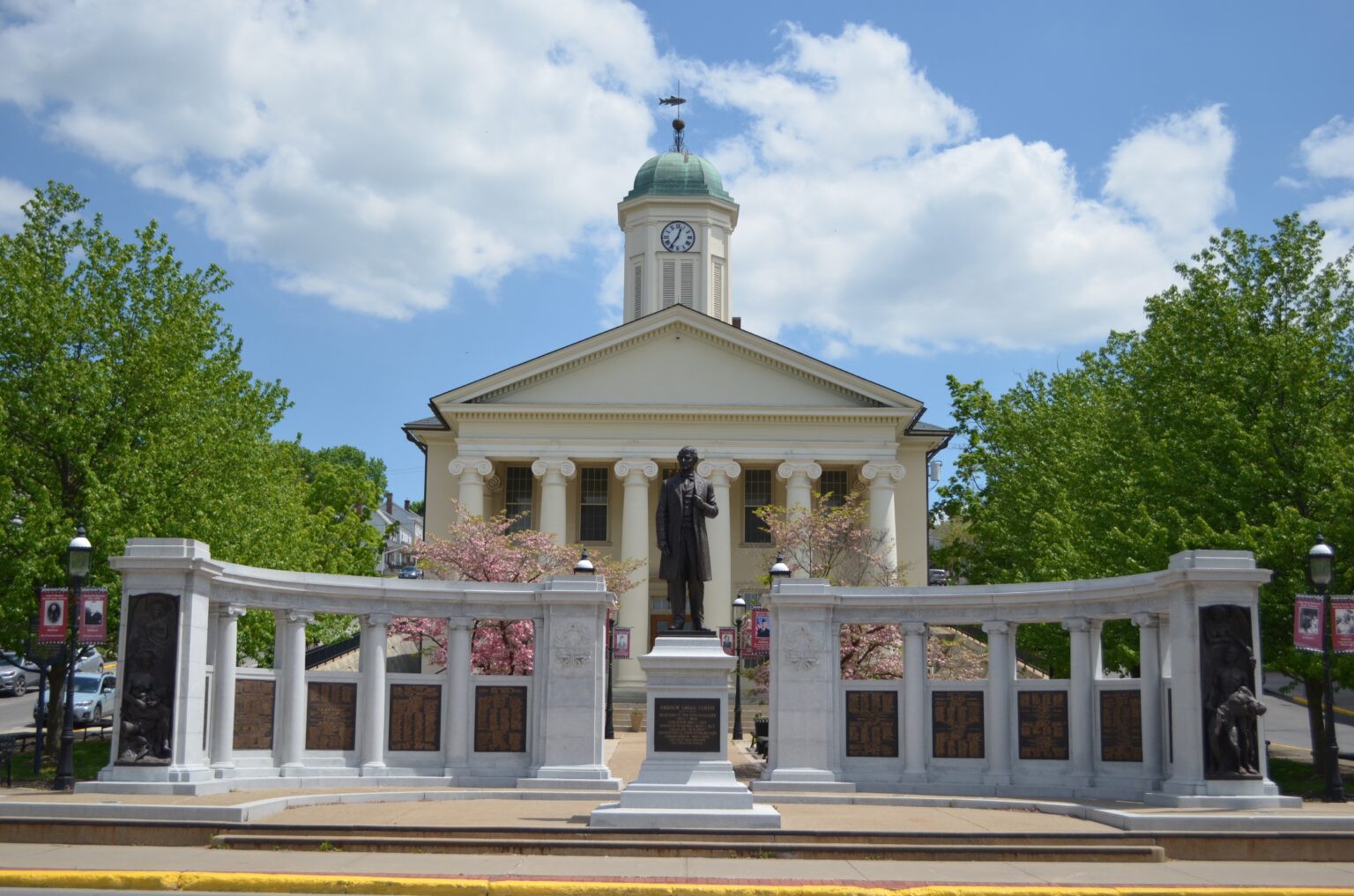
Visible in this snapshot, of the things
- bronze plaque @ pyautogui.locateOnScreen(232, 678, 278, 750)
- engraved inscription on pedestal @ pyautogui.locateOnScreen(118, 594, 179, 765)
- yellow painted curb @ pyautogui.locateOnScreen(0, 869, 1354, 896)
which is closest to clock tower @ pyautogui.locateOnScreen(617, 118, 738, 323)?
bronze plaque @ pyautogui.locateOnScreen(232, 678, 278, 750)

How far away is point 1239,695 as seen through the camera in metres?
19.6

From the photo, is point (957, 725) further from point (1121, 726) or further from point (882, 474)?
point (882, 474)

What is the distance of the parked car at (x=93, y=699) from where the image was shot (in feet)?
133

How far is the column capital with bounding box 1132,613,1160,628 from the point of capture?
2180 cm

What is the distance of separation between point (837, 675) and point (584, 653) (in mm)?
4347

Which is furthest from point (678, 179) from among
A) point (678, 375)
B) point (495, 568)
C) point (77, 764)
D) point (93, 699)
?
point (77, 764)

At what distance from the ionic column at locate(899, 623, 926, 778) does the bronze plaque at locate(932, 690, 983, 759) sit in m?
0.28

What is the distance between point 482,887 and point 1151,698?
12.4 metres

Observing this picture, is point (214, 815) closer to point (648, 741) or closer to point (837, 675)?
point (648, 741)

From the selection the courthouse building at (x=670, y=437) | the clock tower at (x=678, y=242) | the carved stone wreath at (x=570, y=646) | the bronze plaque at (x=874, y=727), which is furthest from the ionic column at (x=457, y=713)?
the clock tower at (x=678, y=242)

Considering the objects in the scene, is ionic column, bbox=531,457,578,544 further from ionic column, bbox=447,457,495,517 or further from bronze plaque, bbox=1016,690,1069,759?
bronze plaque, bbox=1016,690,1069,759

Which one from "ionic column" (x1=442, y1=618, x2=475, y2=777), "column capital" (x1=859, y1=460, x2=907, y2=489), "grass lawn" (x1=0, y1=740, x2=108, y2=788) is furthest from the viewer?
"column capital" (x1=859, y1=460, x2=907, y2=489)

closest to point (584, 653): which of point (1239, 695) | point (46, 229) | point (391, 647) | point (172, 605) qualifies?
point (172, 605)

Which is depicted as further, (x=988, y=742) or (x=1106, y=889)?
(x=988, y=742)
